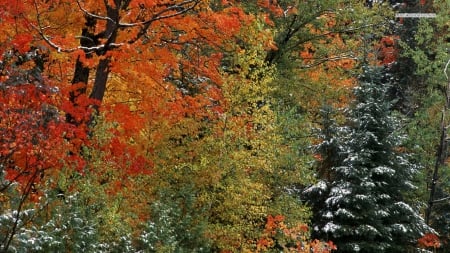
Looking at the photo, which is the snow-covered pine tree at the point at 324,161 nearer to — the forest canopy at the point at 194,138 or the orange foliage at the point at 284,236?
the forest canopy at the point at 194,138

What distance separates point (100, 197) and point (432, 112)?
743 inches

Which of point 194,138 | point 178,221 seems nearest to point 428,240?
point 194,138

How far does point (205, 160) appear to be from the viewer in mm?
12383

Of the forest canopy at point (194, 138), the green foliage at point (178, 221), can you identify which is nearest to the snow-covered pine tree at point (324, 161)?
the forest canopy at point (194, 138)

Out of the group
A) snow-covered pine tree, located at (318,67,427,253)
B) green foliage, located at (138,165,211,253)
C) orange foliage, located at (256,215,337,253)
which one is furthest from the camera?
snow-covered pine tree, located at (318,67,427,253)

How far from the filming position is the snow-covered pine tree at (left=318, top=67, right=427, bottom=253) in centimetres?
1681

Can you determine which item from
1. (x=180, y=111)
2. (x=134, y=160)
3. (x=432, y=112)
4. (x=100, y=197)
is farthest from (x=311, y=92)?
(x=100, y=197)

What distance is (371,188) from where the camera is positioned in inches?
680

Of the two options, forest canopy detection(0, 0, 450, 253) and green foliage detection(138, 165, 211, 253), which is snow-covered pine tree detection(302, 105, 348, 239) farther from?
green foliage detection(138, 165, 211, 253)

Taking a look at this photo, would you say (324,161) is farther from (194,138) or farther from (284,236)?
(194,138)

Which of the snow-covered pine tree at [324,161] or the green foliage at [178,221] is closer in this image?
the green foliage at [178,221]

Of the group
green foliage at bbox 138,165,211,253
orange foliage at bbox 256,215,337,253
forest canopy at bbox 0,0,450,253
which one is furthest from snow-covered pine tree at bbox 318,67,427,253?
green foliage at bbox 138,165,211,253

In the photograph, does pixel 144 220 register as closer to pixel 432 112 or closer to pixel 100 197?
pixel 100 197

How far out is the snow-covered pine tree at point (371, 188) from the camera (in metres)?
16.8
